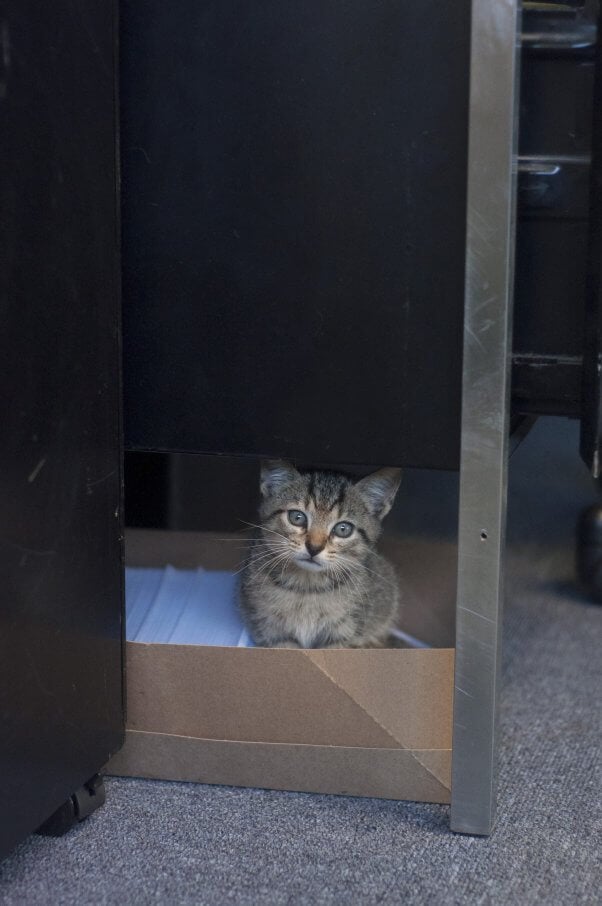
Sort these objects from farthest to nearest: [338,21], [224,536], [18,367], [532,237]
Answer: [224,536] → [532,237] → [338,21] → [18,367]

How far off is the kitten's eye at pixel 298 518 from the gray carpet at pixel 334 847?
1.17 feet

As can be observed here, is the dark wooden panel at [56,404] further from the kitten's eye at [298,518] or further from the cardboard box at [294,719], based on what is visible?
the kitten's eye at [298,518]

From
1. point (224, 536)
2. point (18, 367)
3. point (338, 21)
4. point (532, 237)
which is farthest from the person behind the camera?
point (224, 536)

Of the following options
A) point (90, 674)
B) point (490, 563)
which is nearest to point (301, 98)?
point (490, 563)

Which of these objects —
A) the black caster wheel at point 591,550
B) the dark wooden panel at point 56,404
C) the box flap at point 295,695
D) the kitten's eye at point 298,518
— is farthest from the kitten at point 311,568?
the black caster wheel at point 591,550

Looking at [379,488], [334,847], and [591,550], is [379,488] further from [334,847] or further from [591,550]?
[591,550]

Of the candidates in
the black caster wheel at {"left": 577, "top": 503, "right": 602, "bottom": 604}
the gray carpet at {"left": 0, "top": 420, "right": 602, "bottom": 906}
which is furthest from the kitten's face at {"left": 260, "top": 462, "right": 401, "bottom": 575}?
the black caster wheel at {"left": 577, "top": 503, "right": 602, "bottom": 604}

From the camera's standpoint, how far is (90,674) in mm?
1146

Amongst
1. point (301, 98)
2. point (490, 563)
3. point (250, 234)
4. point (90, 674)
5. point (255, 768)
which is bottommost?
point (255, 768)

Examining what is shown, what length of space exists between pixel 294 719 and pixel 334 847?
16 centimetres

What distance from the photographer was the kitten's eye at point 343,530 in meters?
1.43

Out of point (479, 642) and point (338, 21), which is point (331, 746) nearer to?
point (479, 642)

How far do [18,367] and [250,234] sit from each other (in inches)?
12.9

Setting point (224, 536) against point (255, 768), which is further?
point (224, 536)
